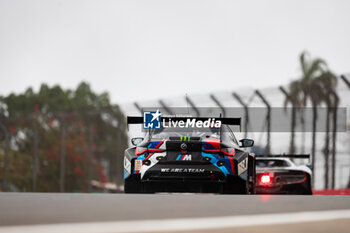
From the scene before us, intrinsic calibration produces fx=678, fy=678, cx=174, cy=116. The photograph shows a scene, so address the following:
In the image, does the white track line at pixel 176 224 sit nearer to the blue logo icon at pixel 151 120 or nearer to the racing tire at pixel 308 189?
the blue logo icon at pixel 151 120

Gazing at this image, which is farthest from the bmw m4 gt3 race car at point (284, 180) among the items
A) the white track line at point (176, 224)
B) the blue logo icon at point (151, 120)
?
the white track line at point (176, 224)

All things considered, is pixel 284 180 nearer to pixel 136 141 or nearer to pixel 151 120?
pixel 151 120

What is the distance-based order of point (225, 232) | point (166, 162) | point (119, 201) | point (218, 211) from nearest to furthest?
1. point (225, 232)
2. point (218, 211)
3. point (119, 201)
4. point (166, 162)

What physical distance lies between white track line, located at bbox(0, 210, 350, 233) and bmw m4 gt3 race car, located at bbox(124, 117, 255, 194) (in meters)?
3.01

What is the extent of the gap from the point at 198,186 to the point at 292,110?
32.9ft

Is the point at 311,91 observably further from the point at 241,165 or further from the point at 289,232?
the point at 289,232

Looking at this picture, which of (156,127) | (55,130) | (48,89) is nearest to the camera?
(156,127)

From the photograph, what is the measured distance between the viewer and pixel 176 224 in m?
5.14

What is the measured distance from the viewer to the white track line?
15.7 ft

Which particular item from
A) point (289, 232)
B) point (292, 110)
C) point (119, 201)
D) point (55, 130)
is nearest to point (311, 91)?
point (292, 110)

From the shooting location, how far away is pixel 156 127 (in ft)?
32.4

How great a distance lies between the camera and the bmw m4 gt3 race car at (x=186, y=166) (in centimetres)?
911

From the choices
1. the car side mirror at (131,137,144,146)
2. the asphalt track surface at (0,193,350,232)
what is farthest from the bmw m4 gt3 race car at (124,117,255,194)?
the asphalt track surface at (0,193,350,232)

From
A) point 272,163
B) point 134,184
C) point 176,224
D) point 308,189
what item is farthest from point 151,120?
point 176,224
